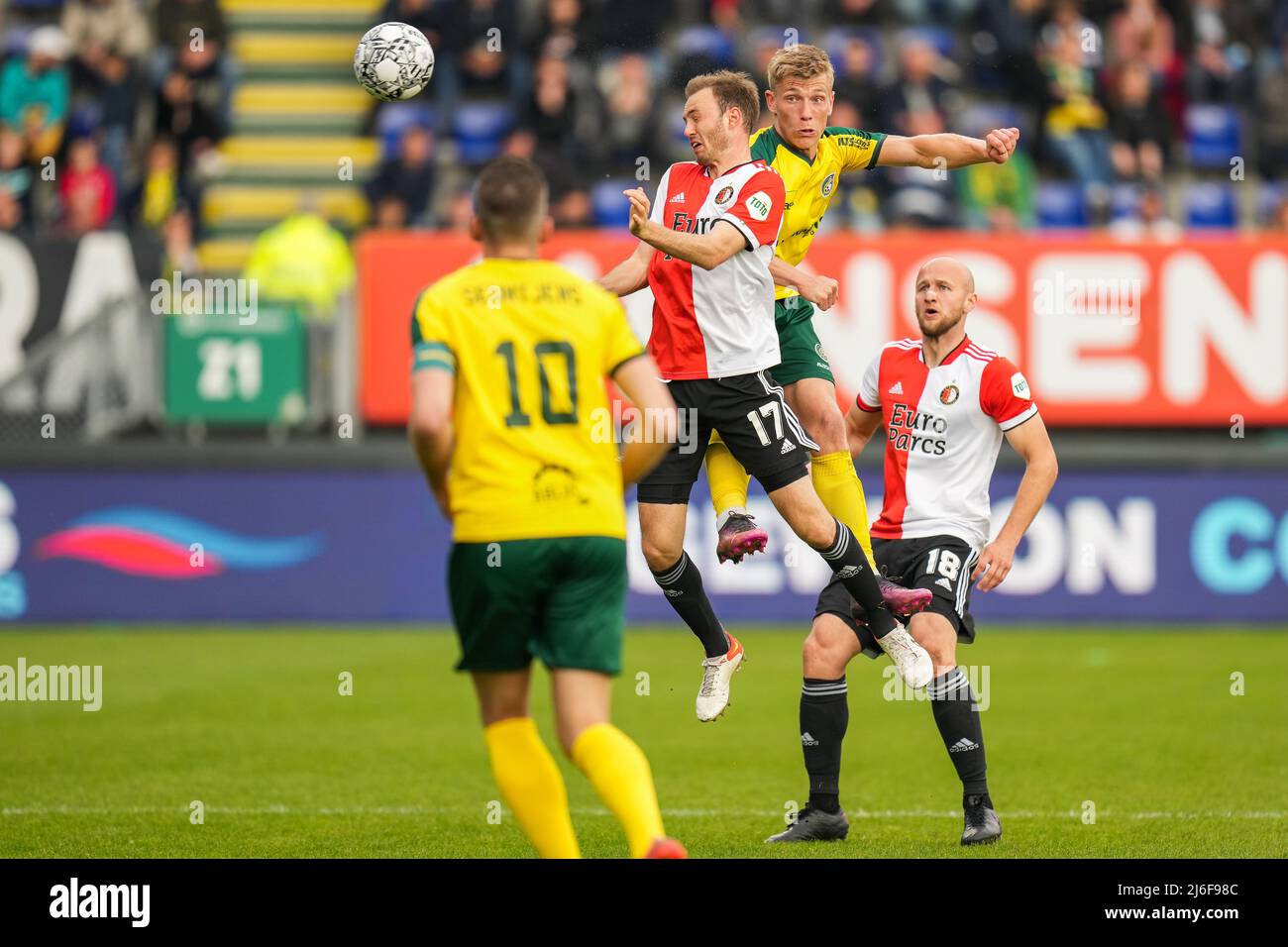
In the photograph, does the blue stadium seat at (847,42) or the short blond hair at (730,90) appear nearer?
the short blond hair at (730,90)

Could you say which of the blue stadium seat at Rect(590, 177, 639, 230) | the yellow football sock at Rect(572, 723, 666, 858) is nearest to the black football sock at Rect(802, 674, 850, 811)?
the yellow football sock at Rect(572, 723, 666, 858)

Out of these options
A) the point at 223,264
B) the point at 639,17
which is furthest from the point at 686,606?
the point at 223,264

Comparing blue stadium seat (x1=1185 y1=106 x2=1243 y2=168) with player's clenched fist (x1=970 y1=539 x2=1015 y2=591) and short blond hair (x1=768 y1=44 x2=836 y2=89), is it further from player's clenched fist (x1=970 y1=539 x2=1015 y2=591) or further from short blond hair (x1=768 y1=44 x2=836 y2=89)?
player's clenched fist (x1=970 y1=539 x2=1015 y2=591)

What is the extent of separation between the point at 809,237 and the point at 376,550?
8.54 metres

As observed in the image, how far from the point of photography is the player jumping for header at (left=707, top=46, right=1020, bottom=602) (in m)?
7.93

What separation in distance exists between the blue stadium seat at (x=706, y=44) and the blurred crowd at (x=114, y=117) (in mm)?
4730

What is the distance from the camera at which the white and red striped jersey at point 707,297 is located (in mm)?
7727

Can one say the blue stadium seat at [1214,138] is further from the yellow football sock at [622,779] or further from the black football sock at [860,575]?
the yellow football sock at [622,779]

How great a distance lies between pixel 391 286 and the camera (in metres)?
16.0

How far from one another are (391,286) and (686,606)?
27.3 feet

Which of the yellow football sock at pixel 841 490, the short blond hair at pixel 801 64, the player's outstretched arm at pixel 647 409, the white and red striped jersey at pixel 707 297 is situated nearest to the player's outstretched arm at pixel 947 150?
the short blond hair at pixel 801 64

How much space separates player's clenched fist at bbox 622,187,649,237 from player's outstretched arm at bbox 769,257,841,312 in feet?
3.11

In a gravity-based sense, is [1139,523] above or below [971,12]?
below
